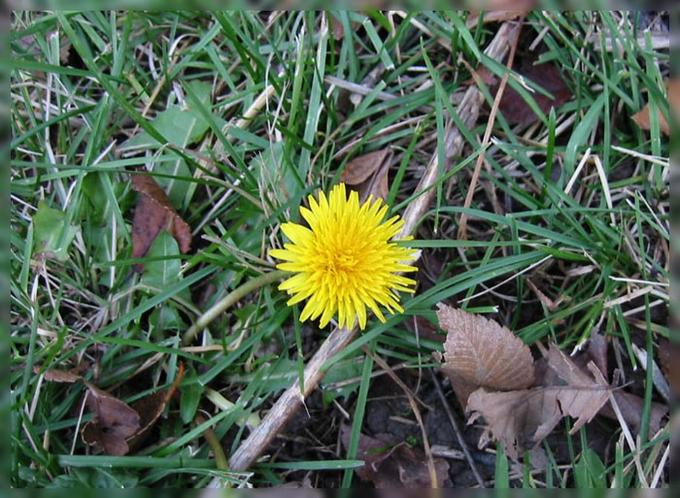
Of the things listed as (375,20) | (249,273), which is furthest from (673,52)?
(249,273)

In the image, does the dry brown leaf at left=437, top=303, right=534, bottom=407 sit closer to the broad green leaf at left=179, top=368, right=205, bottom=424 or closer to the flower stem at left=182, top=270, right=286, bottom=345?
the flower stem at left=182, top=270, right=286, bottom=345

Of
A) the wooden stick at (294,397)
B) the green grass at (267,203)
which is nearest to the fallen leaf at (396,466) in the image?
the green grass at (267,203)

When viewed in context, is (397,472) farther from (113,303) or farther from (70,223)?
(70,223)

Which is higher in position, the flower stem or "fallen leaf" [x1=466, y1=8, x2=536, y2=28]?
"fallen leaf" [x1=466, y1=8, x2=536, y2=28]

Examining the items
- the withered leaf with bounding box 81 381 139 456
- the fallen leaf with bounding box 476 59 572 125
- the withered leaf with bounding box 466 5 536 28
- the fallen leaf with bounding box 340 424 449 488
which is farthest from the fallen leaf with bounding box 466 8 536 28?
the withered leaf with bounding box 81 381 139 456

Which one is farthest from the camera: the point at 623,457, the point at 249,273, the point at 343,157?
the point at 343,157

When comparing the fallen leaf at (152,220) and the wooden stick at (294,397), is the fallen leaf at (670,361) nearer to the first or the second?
the wooden stick at (294,397)
